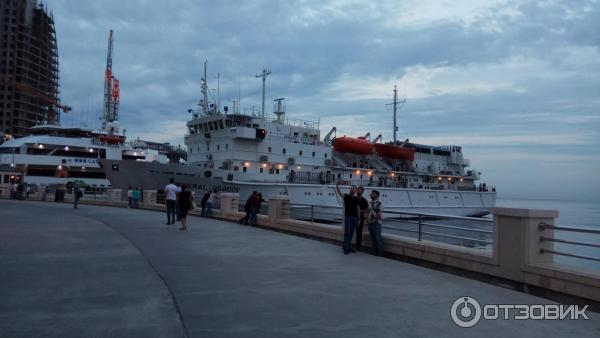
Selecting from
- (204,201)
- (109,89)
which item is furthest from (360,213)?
(109,89)

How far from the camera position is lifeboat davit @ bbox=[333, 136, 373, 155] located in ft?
149

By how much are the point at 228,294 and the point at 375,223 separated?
510 cm

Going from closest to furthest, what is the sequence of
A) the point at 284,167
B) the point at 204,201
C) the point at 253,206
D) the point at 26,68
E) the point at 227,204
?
the point at 253,206 → the point at 227,204 → the point at 204,201 → the point at 284,167 → the point at 26,68

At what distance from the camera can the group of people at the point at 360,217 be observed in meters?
11.1

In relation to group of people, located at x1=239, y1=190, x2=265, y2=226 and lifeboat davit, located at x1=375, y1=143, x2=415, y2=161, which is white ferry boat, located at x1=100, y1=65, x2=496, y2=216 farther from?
group of people, located at x1=239, y1=190, x2=265, y2=226

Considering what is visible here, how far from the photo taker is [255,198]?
1802 centimetres

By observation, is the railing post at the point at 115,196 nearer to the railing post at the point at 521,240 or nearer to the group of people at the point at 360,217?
the group of people at the point at 360,217

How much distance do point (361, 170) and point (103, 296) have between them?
131ft

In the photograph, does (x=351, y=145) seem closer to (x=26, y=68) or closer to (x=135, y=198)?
(x=135, y=198)

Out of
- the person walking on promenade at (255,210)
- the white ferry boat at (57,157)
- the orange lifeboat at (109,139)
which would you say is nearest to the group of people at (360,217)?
the person walking on promenade at (255,210)

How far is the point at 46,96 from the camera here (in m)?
120

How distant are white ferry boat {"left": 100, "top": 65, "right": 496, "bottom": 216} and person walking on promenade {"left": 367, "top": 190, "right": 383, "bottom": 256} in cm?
2161

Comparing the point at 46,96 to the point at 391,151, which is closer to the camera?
the point at 391,151

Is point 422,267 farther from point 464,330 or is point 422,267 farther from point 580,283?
point 464,330
